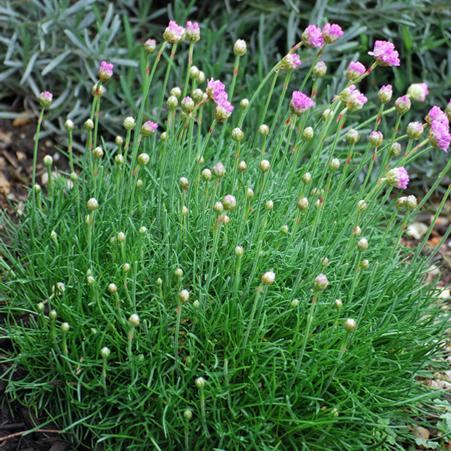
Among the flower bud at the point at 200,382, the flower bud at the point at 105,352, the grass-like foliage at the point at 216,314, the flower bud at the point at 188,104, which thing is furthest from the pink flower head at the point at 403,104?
the flower bud at the point at 105,352

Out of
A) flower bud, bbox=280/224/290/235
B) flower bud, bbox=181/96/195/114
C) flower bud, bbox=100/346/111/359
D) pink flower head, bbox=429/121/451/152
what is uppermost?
pink flower head, bbox=429/121/451/152

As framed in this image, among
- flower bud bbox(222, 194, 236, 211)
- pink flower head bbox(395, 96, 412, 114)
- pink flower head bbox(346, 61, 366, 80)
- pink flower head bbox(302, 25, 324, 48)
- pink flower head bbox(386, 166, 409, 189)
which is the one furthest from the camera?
pink flower head bbox(302, 25, 324, 48)

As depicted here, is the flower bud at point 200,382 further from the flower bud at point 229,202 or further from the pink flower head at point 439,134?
the pink flower head at point 439,134

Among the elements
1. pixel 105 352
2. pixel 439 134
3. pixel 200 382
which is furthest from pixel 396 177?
pixel 105 352

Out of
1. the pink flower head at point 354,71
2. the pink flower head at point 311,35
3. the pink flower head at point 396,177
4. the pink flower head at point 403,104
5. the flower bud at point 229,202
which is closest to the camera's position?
the flower bud at point 229,202

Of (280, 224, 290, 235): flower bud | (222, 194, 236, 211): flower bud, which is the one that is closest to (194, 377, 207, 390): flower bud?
(222, 194, 236, 211): flower bud

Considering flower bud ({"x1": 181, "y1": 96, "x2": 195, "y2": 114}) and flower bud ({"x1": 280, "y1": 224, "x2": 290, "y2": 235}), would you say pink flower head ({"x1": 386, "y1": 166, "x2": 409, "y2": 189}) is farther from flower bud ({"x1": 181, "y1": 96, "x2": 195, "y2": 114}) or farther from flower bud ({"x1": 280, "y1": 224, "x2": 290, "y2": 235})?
flower bud ({"x1": 181, "y1": 96, "x2": 195, "y2": 114})

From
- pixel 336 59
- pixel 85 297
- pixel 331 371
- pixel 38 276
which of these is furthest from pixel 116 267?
pixel 336 59

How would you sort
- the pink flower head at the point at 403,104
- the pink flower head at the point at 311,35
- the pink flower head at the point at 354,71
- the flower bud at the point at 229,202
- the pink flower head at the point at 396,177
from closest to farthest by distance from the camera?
1. the flower bud at the point at 229,202
2. the pink flower head at the point at 396,177
3. the pink flower head at the point at 403,104
4. the pink flower head at the point at 354,71
5. the pink flower head at the point at 311,35

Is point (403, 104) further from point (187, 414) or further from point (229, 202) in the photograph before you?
point (187, 414)
